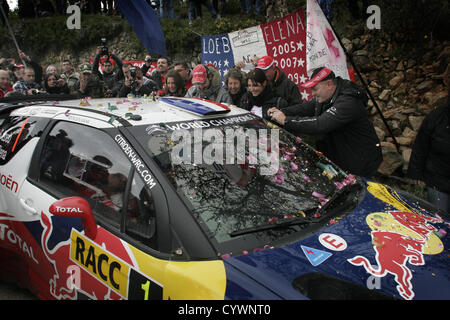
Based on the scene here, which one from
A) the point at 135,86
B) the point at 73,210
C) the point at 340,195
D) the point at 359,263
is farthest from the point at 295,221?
the point at 135,86

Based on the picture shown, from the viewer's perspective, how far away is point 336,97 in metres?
3.38

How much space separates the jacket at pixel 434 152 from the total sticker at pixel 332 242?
1.69m

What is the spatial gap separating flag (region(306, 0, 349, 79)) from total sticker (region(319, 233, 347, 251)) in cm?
270

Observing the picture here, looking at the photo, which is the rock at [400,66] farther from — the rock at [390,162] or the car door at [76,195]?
the car door at [76,195]

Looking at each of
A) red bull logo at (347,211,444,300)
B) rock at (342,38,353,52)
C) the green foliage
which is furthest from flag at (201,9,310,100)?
the green foliage

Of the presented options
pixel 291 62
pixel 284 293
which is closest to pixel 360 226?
pixel 284 293

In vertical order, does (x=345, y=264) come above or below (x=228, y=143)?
below

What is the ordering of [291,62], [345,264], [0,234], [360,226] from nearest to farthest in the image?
[345,264] < [360,226] < [0,234] < [291,62]

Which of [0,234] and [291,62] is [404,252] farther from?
[291,62]

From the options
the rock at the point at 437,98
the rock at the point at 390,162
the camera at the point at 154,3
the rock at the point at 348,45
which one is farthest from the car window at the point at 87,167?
the camera at the point at 154,3

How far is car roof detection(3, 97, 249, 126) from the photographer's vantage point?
7.90 ft

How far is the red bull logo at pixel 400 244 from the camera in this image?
5.80 feet

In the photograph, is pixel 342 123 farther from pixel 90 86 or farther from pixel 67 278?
pixel 90 86

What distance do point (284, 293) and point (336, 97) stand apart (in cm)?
229
